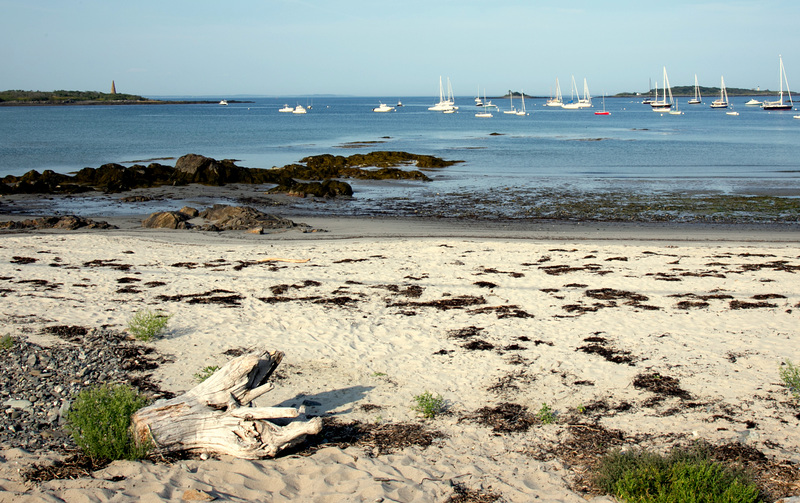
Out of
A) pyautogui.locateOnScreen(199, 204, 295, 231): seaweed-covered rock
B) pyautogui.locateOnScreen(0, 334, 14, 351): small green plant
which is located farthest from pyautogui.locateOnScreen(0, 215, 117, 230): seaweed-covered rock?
pyautogui.locateOnScreen(0, 334, 14, 351): small green plant

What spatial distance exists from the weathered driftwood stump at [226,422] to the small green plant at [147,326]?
299cm

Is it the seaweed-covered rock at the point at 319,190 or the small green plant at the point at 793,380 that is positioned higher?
the seaweed-covered rock at the point at 319,190

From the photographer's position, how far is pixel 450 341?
29.7 ft

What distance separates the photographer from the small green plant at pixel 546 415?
6613mm

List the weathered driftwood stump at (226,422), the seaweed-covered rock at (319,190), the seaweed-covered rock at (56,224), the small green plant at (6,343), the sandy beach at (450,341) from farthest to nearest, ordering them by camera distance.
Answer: the seaweed-covered rock at (319,190) < the seaweed-covered rock at (56,224) < the small green plant at (6,343) < the weathered driftwood stump at (226,422) < the sandy beach at (450,341)

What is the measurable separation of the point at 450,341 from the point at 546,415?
101 inches

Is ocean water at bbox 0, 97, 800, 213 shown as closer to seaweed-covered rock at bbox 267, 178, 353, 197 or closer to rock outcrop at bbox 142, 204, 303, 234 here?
seaweed-covered rock at bbox 267, 178, 353, 197

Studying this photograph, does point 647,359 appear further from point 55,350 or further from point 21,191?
point 21,191

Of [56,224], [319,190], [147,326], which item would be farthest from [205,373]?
[319,190]

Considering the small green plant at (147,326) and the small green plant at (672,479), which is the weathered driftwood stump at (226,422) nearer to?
the small green plant at (672,479)

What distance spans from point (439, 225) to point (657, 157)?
3145 cm

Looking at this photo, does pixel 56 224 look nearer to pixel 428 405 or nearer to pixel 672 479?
pixel 428 405

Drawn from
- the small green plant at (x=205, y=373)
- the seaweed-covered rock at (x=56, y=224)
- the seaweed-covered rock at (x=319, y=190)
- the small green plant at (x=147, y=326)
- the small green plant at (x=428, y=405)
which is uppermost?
the seaweed-covered rock at (x=319, y=190)

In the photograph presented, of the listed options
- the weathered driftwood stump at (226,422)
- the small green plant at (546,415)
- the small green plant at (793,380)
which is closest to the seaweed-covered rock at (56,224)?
the weathered driftwood stump at (226,422)
